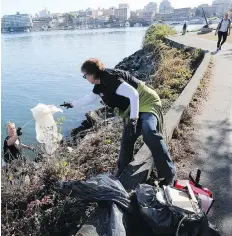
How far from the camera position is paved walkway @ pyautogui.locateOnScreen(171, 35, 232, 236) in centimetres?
354

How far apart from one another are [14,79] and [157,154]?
80.4 ft

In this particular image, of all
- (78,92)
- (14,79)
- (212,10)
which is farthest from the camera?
(212,10)

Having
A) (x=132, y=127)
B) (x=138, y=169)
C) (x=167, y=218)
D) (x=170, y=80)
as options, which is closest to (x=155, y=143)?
(x=132, y=127)

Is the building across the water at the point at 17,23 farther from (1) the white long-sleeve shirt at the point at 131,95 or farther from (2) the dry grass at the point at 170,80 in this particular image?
(1) the white long-sleeve shirt at the point at 131,95

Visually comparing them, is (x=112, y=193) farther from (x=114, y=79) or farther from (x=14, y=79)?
(x=14, y=79)

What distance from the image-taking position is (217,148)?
5047 millimetres

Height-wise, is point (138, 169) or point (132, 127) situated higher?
point (132, 127)

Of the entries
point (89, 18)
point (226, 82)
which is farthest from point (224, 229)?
point (89, 18)

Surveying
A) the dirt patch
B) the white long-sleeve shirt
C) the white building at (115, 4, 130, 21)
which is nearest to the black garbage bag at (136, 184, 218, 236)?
the white long-sleeve shirt

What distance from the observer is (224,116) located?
646 centimetres

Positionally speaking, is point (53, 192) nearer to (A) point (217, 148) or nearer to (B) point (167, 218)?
(B) point (167, 218)

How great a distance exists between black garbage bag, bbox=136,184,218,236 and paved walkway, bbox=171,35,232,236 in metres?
0.53

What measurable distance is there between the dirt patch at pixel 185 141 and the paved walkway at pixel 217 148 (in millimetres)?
103

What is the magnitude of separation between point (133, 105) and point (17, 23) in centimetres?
15585
